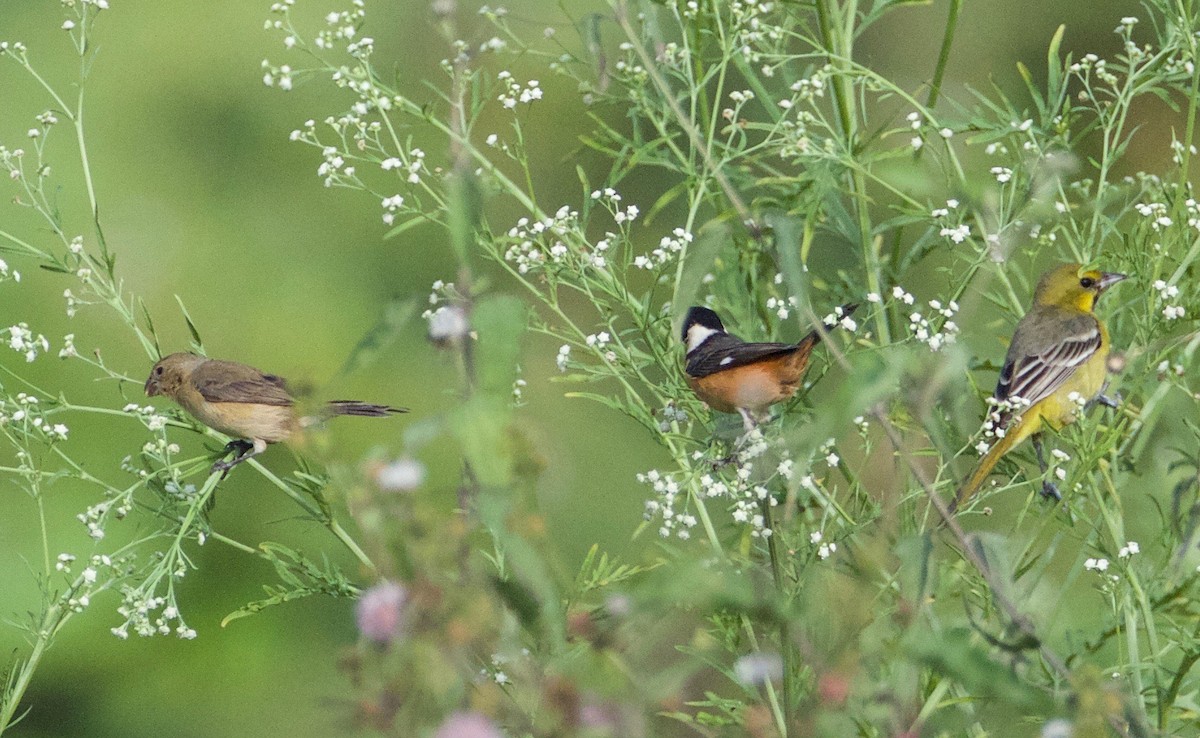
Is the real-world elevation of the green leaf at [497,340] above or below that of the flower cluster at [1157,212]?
above

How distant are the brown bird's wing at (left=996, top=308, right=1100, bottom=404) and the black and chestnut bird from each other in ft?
1.35

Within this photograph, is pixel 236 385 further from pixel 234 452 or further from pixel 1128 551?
pixel 1128 551

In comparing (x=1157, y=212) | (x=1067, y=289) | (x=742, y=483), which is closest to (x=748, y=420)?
(x=742, y=483)

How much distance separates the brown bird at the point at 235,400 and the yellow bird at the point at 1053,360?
1.18 m

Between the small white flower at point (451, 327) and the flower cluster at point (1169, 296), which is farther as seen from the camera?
the flower cluster at point (1169, 296)

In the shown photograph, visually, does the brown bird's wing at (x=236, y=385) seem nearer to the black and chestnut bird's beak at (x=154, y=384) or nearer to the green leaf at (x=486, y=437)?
the black and chestnut bird's beak at (x=154, y=384)

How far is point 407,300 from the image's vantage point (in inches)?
30.4

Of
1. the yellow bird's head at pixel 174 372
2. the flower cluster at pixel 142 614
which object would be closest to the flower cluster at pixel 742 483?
the flower cluster at pixel 142 614

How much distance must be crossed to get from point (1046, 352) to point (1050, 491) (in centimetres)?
86

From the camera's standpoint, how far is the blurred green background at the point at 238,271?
434 centimetres

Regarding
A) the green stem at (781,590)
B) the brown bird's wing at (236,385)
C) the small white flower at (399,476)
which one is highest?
the small white flower at (399,476)

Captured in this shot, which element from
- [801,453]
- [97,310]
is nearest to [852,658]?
[801,453]

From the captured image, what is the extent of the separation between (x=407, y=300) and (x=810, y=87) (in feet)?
4.43

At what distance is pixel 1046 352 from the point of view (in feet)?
8.94
